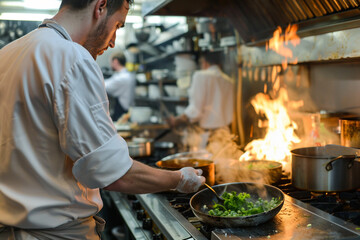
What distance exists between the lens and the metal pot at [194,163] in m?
2.04

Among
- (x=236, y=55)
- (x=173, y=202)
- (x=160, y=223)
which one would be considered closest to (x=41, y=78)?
(x=160, y=223)

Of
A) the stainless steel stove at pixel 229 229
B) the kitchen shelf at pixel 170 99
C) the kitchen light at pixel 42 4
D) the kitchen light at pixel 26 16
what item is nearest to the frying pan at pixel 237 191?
the stainless steel stove at pixel 229 229

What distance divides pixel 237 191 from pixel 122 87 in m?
5.05

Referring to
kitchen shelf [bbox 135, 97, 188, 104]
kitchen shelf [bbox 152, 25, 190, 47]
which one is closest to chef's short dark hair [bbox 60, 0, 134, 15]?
kitchen shelf [bbox 152, 25, 190, 47]

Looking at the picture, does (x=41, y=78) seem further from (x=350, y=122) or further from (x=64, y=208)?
(x=350, y=122)

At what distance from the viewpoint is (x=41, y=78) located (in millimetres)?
1184

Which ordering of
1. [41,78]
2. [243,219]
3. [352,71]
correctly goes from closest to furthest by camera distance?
[41,78] < [243,219] < [352,71]

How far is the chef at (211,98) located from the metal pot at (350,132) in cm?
246

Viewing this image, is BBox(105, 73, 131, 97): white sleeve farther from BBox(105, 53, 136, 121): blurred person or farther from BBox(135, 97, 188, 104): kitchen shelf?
BBox(135, 97, 188, 104): kitchen shelf

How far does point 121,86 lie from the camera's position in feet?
21.7

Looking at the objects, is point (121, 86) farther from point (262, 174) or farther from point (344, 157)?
point (344, 157)

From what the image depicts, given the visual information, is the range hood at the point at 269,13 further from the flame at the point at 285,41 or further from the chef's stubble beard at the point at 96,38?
the chef's stubble beard at the point at 96,38

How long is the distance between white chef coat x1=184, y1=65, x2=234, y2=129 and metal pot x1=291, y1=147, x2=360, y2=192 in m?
2.68

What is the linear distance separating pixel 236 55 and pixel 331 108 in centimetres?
134
